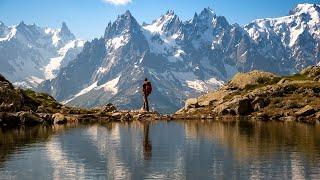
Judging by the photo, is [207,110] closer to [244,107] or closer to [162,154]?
→ [244,107]

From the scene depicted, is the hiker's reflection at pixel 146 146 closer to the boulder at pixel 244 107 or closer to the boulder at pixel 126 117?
the boulder at pixel 126 117

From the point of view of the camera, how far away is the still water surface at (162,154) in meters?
68.9

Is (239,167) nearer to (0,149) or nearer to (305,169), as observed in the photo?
(305,169)

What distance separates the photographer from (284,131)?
407ft

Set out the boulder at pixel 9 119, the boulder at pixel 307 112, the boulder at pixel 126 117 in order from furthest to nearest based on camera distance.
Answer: the boulder at pixel 126 117, the boulder at pixel 307 112, the boulder at pixel 9 119

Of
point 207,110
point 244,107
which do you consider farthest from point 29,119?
point 244,107

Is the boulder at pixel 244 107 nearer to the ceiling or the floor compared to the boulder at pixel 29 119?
Result: nearer to the ceiling

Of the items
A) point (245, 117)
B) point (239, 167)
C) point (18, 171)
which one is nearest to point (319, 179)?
point (239, 167)

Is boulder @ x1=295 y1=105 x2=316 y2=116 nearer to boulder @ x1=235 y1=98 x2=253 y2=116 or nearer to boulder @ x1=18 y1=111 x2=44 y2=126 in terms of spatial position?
boulder @ x1=235 y1=98 x2=253 y2=116

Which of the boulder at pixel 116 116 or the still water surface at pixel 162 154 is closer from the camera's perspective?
the still water surface at pixel 162 154

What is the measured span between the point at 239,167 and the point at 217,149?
19455 mm

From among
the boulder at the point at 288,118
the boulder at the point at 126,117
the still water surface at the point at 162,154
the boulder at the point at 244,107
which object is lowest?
the still water surface at the point at 162,154

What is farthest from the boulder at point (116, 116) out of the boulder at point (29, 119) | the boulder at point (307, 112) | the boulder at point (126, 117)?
the boulder at point (307, 112)

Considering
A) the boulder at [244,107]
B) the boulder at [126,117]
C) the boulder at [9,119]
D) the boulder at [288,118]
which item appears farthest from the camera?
the boulder at [244,107]
